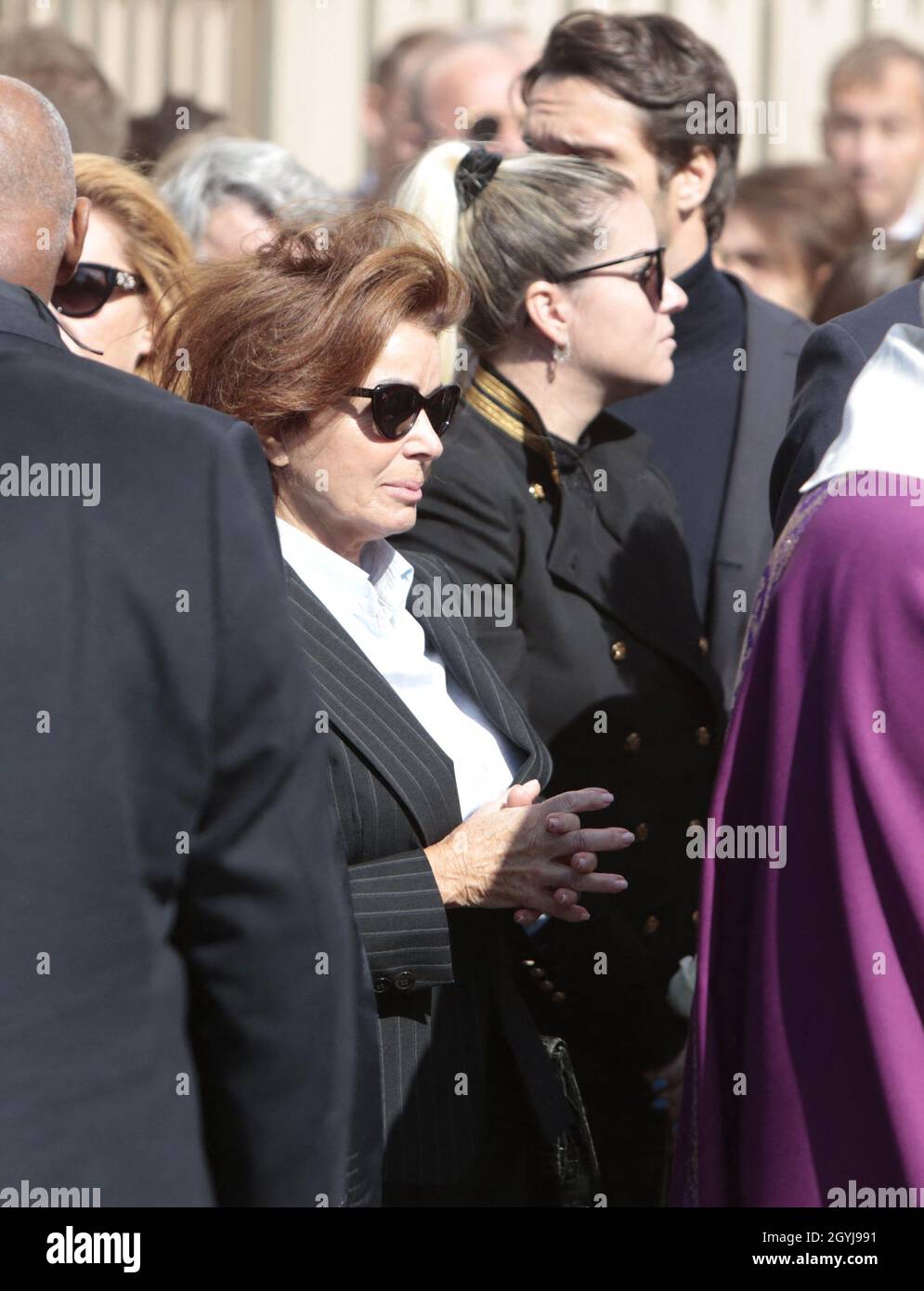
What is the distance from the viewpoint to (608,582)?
343cm

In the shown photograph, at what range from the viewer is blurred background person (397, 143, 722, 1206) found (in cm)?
330

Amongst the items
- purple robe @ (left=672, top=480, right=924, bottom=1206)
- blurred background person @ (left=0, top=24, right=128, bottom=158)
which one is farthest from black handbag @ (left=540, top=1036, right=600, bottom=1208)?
blurred background person @ (left=0, top=24, right=128, bottom=158)

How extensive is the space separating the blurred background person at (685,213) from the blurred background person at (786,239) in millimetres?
1403

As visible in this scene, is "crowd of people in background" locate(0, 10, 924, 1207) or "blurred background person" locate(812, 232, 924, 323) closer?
"crowd of people in background" locate(0, 10, 924, 1207)

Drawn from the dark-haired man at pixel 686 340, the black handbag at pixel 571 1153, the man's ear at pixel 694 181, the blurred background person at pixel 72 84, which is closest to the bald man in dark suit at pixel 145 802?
the black handbag at pixel 571 1153

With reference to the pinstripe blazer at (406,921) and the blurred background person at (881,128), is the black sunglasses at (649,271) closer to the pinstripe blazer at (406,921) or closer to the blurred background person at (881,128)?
the pinstripe blazer at (406,921)

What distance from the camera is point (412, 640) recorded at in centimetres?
304

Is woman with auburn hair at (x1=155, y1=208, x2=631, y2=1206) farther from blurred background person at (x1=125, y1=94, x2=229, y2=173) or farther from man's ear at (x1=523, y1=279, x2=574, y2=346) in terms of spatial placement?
blurred background person at (x1=125, y1=94, x2=229, y2=173)

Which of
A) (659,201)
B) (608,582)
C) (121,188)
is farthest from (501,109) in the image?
(608,582)

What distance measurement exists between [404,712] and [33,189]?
0.98 m

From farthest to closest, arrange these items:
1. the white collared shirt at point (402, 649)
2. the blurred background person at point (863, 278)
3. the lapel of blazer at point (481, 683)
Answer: the blurred background person at point (863, 278), the lapel of blazer at point (481, 683), the white collared shirt at point (402, 649)

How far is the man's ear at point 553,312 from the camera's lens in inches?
139

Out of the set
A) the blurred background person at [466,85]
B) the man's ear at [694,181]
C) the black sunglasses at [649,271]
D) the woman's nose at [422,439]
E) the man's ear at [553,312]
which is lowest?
the woman's nose at [422,439]

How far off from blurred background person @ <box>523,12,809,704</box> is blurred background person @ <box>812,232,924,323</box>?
23 centimetres
